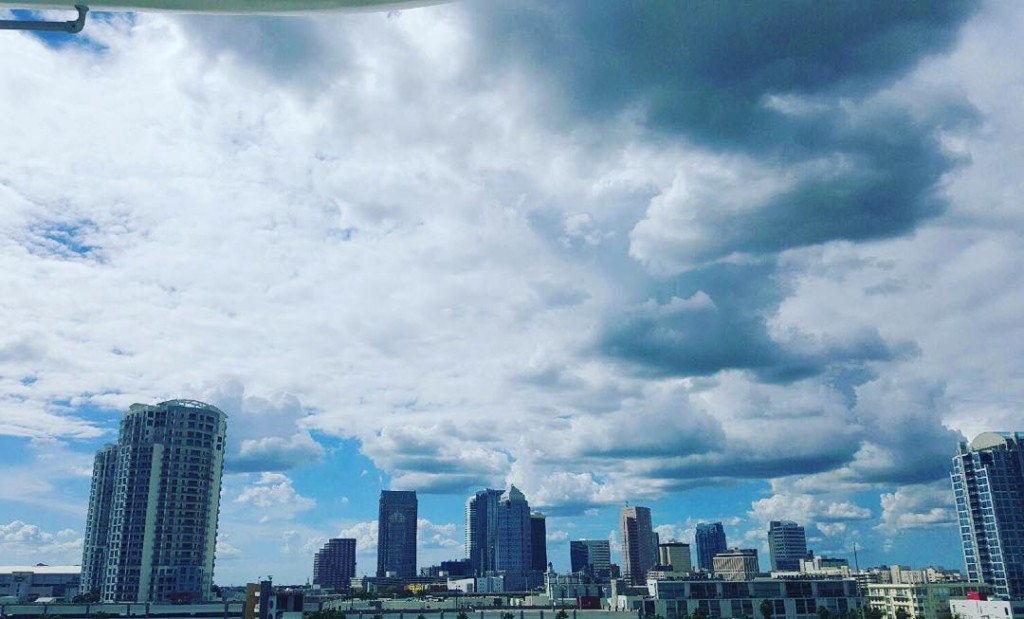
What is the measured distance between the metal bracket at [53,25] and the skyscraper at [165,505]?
5638 inches

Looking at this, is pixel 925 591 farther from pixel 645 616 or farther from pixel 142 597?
pixel 142 597

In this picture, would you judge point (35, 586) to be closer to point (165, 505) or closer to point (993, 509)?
point (165, 505)

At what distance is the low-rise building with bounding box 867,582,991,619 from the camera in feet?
451

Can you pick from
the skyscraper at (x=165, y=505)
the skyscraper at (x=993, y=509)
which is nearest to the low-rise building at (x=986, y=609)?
the skyscraper at (x=993, y=509)

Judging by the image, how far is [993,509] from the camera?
177000 mm

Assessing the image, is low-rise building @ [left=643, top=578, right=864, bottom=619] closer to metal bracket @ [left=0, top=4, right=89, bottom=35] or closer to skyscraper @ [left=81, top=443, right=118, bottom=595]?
skyscraper @ [left=81, top=443, right=118, bottom=595]

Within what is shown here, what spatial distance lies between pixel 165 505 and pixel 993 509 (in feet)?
578

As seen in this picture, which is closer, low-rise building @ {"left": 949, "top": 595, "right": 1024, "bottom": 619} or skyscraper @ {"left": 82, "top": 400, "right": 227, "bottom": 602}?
low-rise building @ {"left": 949, "top": 595, "right": 1024, "bottom": 619}

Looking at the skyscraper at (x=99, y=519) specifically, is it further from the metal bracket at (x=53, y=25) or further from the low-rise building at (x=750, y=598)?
the metal bracket at (x=53, y=25)

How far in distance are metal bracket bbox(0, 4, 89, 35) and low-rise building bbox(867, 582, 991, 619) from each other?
15155cm

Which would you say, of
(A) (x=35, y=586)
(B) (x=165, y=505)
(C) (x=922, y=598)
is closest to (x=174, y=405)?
(B) (x=165, y=505)

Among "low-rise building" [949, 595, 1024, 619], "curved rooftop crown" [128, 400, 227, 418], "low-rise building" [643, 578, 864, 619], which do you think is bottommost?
"low-rise building" [949, 595, 1024, 619]

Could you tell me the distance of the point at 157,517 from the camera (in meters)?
144

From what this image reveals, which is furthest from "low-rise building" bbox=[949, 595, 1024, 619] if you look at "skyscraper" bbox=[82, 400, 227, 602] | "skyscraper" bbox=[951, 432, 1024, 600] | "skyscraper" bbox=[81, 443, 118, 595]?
"skyscraper" bbox=[81, 443, 118, 595]
